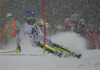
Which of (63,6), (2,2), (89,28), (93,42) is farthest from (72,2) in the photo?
(2,2)

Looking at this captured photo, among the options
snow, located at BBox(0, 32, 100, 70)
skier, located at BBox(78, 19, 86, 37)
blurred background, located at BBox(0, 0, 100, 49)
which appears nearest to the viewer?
snow, located at BBox(0, 32, 100, 70)

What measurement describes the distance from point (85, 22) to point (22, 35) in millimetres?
791

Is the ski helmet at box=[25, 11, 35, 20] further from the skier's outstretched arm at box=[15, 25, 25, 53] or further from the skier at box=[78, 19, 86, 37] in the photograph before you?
the skier at box=[78, 19, 86, 37]

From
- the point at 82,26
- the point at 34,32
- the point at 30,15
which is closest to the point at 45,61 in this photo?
the point at 34,32

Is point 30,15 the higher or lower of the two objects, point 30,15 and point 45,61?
the higher

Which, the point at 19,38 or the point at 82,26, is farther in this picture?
the point at 82,26

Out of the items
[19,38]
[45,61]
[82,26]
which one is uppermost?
[82,26]

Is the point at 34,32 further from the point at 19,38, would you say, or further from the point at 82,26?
the point at 82,26

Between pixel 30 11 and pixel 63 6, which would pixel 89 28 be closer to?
pixel 63 6

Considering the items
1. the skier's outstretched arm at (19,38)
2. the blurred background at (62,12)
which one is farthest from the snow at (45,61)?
the blurred background at (62,12)

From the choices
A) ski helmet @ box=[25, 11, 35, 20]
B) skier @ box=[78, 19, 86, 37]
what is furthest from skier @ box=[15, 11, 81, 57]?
skier @ box=[78, 19, 86, 37]

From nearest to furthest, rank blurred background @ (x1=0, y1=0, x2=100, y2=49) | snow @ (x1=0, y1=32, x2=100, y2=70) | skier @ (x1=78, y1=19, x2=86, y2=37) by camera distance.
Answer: snow @ (x1=0, y1=32, x2=100, y2=70)
blurred background @ (x1=0, y1=0, x2=100, y2=49)
skier @ (x1=78, y1=19, x2=86, y2=37)

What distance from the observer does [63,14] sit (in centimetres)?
307

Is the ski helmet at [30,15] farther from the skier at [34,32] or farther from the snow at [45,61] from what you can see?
the snow at [45,61]
